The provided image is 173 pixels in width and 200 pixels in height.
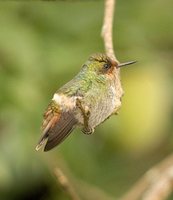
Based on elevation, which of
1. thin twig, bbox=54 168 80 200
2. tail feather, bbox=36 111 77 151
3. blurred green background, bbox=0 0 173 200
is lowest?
tail feather, bbox=36 111 77 151

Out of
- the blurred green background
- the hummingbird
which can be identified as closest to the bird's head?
the hummingbird

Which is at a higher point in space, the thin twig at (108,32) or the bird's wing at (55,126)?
the thin twig at (108,32)

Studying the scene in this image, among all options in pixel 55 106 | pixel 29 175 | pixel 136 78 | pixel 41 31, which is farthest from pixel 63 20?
pixel 55 106

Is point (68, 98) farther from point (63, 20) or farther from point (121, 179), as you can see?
point (121, 179)

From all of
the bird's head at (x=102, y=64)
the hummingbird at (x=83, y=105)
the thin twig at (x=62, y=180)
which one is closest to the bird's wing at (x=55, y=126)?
the hummingbird at (x=83, y=105)

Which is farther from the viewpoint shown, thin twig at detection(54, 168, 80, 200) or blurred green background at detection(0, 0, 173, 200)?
blurred green background at detection(0, 0, 173, 200)

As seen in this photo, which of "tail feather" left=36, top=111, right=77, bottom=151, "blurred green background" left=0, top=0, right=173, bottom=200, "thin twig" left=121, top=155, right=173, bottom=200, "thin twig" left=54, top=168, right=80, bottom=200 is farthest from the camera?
"blurred green background" left=0, top=0, right=173, bottom=200

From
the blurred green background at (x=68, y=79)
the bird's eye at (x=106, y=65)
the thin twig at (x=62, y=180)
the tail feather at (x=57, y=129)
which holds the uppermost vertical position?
the blurred green background at (x=68, y=79)

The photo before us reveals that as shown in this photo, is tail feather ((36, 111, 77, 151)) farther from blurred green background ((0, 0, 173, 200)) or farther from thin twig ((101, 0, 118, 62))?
blurred green background ((0, 0, 173, 200))

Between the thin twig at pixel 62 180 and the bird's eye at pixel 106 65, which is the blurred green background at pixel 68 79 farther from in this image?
the bird's eye at pixel 106 65
